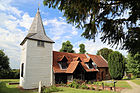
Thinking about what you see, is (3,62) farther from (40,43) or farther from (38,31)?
(38,31)

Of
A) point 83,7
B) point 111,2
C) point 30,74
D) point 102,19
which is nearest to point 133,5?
point 111,2

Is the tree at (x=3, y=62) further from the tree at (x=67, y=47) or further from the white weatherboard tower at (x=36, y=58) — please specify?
the tree at (x=67, y=47)

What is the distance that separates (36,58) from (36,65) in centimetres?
116

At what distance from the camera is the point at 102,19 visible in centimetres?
560

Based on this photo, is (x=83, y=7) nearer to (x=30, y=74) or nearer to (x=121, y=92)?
(x=121, y=92)

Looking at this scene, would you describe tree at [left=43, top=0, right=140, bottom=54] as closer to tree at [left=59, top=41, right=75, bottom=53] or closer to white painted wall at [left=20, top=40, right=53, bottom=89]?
white painted wall at [left=20, top=40, right=53, bottom=89]

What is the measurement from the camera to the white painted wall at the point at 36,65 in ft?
55.7

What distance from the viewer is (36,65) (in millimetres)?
17984

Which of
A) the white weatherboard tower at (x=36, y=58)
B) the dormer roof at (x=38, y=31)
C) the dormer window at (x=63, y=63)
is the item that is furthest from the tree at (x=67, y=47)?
the dormer roof at (x=38, y=31)

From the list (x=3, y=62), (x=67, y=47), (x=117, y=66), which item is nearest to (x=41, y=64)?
(x=3, y=62)

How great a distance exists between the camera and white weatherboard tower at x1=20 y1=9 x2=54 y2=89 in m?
17.1

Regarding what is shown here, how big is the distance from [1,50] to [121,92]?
1099 inches

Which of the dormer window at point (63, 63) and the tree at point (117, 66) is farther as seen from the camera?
the tree at point (117, 66)

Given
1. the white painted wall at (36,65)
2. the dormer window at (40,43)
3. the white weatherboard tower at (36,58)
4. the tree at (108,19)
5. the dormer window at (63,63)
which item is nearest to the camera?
the tree at (108,19)
